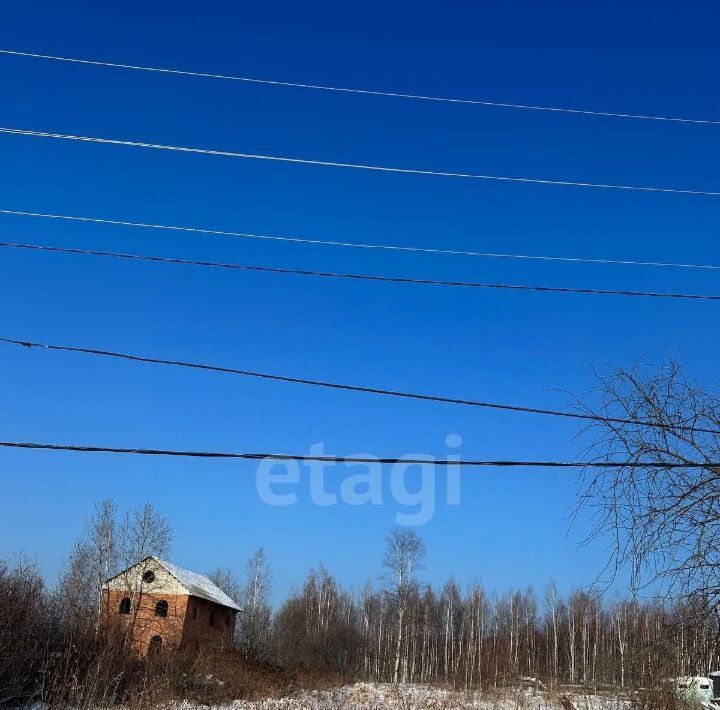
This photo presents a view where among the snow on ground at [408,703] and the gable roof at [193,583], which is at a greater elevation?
the gable roof at [193,583]

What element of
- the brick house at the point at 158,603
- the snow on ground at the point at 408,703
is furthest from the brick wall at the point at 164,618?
the snow on ground at the point at 408,703

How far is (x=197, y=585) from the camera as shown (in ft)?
156

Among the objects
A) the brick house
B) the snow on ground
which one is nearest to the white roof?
the brick house

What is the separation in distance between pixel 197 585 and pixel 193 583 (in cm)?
54

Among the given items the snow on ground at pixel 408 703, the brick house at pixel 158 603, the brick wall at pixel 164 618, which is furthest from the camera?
the brick house at pixel 158 603

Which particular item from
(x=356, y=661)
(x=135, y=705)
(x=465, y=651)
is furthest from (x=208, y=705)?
(x=465, y=651)

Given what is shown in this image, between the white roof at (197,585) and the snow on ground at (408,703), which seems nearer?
the snow on ground at (408,703)

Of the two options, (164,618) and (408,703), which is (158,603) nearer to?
(164,618)

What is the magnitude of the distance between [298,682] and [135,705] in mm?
24281

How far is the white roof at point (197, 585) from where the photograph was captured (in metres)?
44.9

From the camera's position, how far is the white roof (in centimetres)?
4494

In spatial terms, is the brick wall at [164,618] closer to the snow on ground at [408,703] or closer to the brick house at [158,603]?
the brick house at [158,603]

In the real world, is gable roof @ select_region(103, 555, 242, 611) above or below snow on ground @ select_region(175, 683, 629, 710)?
above

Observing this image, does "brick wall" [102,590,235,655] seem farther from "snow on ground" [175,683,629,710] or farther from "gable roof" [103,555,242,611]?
"snow on ground" [175,683,629,710]
